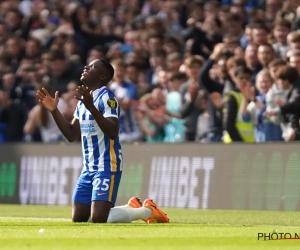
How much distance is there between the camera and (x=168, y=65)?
20609 millimetres

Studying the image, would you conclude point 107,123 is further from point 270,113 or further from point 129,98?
point 129,98

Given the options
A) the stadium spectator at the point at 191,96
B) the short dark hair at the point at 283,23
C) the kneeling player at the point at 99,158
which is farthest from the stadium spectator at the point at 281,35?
the kneeling player at the point at 99,158

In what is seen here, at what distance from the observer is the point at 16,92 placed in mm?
23062

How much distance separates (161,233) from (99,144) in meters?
2.49

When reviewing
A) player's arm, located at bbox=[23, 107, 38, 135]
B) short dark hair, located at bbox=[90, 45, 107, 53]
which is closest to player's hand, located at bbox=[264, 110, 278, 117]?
player's arm, located at bbox=[23, 107, 38, 135]

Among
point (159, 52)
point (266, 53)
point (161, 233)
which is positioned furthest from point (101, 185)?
point (159, 52)

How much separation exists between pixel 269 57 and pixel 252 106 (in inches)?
43.3

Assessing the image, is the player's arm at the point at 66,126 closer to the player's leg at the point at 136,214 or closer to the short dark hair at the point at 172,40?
the player's leg at the point at 136,214

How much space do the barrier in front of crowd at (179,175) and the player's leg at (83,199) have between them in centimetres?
424

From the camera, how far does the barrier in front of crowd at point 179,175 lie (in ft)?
54.2

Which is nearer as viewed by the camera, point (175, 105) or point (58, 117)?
point (58, 117)

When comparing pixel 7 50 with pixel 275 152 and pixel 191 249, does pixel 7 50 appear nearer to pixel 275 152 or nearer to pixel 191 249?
pixel 275 152

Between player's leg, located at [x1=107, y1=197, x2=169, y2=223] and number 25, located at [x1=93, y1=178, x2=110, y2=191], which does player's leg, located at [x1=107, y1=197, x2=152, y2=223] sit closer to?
player's leg, located at [x1=107, y1=197, x2=169, y2=223]

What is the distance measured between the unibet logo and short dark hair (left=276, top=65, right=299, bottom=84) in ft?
21.9
